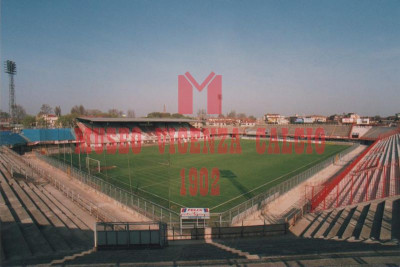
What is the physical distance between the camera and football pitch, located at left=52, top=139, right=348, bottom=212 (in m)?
17.0

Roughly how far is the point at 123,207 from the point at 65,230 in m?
4.40

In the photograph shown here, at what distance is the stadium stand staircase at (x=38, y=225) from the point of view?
26.9 ft

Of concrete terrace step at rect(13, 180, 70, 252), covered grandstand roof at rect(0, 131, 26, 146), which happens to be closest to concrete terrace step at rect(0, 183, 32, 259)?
concrete terrace step at rect(13, 180, 70, 252)

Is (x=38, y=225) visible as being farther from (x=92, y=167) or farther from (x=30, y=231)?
(x=92, y=167)

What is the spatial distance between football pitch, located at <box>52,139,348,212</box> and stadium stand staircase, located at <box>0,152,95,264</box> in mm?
5521

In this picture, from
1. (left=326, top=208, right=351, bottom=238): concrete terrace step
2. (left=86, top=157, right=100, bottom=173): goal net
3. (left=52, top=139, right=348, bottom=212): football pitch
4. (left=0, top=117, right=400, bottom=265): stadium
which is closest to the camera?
(left=0, top=117, right=400, bottom=265): stadium

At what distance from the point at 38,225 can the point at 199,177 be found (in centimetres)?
1442

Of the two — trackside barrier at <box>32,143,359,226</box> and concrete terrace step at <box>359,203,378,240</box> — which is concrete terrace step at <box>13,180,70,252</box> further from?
concrete terrace step at <box>359,203,378,240</box>

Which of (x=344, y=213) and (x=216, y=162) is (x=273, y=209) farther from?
(x=216, y=162)

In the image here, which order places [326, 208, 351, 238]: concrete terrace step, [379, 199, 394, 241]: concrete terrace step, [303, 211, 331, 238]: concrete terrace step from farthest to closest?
[303, 211, 331, 238]: concrete terrace step → [326, 208, 351, 238]: concrete terrace step → [379, 199, 394, 241]: concrete terrace step

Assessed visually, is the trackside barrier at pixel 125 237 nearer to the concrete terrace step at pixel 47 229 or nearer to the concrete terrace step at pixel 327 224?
the concrete terrace step at pixel 47 229

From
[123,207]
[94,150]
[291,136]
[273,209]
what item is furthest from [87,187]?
[291,136]

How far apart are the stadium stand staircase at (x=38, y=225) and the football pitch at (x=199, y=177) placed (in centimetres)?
552

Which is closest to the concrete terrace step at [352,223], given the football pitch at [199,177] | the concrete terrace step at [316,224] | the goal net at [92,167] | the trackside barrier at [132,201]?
the concrete terrace step at [316,224]
